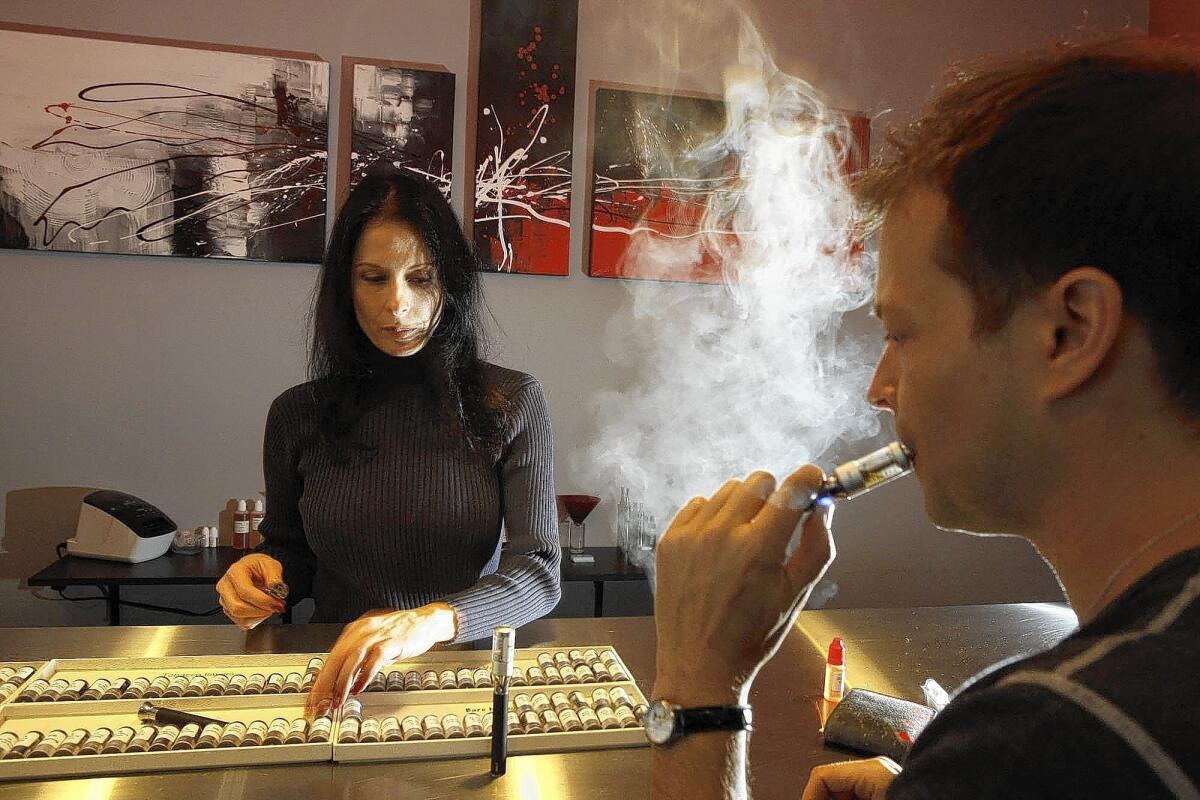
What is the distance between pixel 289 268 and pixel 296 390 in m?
1.63

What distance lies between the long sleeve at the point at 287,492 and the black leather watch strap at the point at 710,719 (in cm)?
142

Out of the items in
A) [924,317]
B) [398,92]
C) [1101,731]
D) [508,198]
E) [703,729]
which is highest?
[398,92]

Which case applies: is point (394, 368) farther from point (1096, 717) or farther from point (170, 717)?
point (1096, 717)

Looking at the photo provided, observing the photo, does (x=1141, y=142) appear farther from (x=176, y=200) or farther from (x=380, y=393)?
(x=176, y=200)

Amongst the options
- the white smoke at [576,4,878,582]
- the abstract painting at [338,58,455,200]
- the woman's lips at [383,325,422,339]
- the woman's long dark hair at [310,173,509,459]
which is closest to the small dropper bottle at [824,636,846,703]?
the woman's long dark hair at [310,173,509,459]

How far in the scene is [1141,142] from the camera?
72 cm

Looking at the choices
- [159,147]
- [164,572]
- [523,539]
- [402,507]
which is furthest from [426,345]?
[159,147]

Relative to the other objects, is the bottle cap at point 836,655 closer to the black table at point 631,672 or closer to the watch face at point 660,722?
the black table at point 631,672

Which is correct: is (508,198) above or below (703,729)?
above

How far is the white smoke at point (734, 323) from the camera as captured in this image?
400 cm

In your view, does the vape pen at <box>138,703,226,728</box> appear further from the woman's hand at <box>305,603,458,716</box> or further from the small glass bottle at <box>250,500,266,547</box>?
the small glass bottle at <box>250,500,266,547</box>

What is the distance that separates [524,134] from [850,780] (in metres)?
3.20

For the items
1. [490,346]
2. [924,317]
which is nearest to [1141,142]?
[924,317]

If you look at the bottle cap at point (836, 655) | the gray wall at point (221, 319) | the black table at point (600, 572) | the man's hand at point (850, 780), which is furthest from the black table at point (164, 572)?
the man's hand at point (850, 780)
